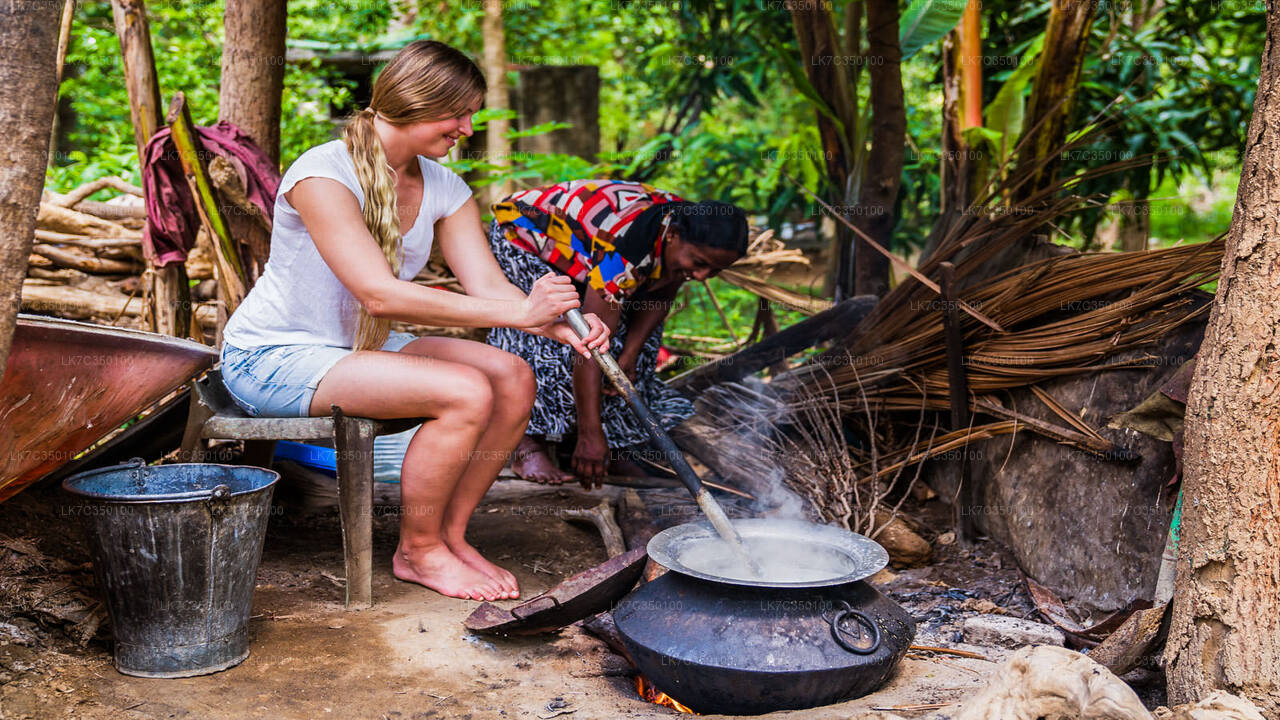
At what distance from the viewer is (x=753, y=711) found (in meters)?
2.11

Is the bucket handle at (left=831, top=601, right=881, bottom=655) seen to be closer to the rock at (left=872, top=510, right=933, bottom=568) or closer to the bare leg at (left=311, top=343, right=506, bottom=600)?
the bare leg at (left=311, top=343, right=506, bottom=600)

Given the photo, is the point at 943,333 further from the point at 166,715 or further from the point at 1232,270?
the point at 166,715

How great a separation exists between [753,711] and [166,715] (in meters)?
1.24

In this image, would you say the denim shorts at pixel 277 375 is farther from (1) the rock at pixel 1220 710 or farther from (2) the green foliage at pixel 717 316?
(2) the green foliage at pixel 717 316

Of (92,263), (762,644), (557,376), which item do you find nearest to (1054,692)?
(762,644)

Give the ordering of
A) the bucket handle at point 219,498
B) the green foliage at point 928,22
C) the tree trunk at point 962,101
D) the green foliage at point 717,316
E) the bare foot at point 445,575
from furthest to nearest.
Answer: the green foliage at point 717,316 → the green foliage at point 928,22 → the tree trunk at point 962,101 → the bare foot at point 445,575 → the bucket handle at point 219,498

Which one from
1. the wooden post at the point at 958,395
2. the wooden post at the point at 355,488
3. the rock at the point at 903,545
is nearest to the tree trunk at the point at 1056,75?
the wooden post at the point at 958,395

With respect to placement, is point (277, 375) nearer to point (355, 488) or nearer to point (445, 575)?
point (355, 488)

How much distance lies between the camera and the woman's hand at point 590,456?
373 cm

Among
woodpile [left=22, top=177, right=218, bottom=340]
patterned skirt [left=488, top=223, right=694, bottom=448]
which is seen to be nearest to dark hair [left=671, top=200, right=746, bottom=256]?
patterned skirt [left=488, top=223, right=694, bottom=448]

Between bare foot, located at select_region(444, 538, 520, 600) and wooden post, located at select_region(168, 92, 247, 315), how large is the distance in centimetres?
132

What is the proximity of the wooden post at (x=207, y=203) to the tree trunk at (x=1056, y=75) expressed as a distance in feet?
10.4

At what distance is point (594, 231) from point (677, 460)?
1.20 m

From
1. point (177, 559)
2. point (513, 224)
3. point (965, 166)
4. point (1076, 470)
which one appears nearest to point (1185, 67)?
point (965, 166)
